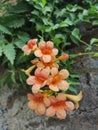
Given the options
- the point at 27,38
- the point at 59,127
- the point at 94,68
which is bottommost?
the point at 59,127

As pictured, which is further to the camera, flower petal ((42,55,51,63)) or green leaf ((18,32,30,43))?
green leaf ((18,32,30,43))

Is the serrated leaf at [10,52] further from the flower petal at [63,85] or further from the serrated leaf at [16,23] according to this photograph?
the flower petal at [63,85]

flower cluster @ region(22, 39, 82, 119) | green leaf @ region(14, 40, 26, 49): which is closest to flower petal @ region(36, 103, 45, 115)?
flower cluster @ region(22, 39, 82, 119)

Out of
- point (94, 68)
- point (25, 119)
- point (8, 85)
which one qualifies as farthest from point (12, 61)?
point (94, 68)

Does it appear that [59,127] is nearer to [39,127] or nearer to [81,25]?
[39,127]

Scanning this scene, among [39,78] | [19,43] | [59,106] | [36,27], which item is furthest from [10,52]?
[59,106]

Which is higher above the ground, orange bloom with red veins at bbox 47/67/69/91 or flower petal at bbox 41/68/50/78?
flower petal at bbox 41/68/50/78

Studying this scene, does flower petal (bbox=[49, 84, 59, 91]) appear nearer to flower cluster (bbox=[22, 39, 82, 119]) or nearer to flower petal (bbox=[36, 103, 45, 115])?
flower cluster (bbox=[22, 39, 82, 119])
